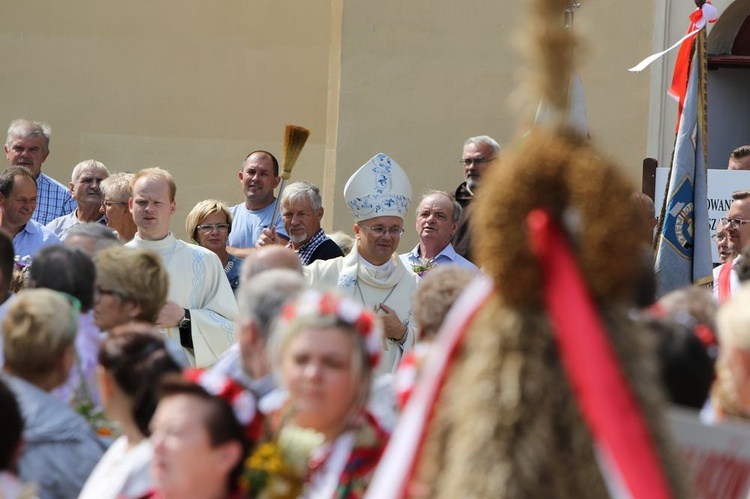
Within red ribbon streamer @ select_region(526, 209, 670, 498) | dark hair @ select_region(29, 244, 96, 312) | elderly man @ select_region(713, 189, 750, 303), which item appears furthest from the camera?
elderly man @ select_region(713, 189, 750, 303)

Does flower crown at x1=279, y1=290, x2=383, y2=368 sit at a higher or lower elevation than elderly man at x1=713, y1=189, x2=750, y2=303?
lower

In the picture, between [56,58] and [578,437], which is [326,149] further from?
[578,437]

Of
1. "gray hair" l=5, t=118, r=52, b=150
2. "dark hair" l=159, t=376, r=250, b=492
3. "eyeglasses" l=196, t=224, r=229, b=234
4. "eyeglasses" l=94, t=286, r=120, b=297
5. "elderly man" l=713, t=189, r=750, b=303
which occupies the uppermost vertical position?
"gray hair" l=5, t=118, r=52, b=150

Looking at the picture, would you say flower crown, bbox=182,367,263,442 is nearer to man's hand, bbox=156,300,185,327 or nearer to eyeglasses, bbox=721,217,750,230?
man's hand, bbox=156,300,185,327

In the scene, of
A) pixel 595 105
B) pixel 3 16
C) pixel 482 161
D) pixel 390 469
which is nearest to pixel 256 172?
pixel 482 161

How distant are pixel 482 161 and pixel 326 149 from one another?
9.47 ft

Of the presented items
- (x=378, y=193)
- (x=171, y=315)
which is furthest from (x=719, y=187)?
(x=171, y=315)

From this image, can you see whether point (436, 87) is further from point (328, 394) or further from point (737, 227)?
point (328, 394)

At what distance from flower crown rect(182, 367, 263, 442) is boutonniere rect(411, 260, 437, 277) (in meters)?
4.45

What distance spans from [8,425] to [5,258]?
6.80 ft

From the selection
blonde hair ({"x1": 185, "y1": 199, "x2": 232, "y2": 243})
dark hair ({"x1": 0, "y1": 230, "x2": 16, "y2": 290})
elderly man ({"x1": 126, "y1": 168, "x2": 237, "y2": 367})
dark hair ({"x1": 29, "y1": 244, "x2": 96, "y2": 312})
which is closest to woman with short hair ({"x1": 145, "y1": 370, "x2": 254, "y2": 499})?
dark hair ({"x1": 29, "y1": 244, "x2": 96, "y2": 312})

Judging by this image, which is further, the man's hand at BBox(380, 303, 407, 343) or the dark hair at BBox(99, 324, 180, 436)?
the man's hand at BBox(380, 303, 407, 343)

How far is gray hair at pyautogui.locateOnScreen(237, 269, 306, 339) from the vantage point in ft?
13.4

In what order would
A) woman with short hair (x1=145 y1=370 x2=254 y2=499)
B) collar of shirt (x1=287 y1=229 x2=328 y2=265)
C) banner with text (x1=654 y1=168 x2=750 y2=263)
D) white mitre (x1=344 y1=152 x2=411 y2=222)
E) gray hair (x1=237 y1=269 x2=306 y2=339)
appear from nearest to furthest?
woman with short hair (x1=145 y1=370 x2=254 y2=499), gray hair (x1=237 y1=269 x2=306 y2=339), white mitre (x1=344 y1=152 x2=411 y2=222), collar of shirt (x1=287 y1=229 x2=328 y2=265), banner with text (x1=654 y1=168 x2=750 y2=263)
